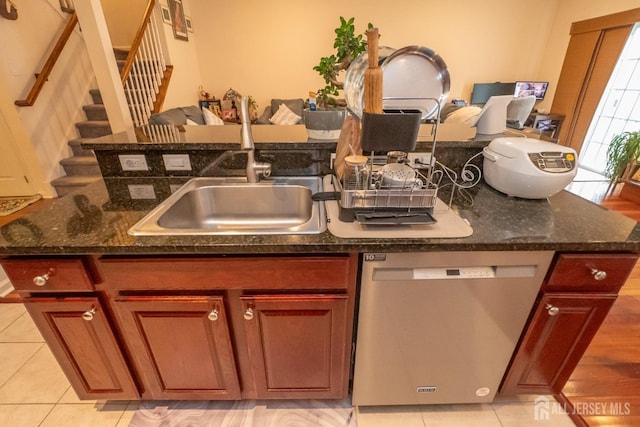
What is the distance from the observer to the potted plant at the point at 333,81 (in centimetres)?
101

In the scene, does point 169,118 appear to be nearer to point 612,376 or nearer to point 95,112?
point 95,112

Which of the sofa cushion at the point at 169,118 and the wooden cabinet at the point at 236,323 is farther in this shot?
the sofa cushion at the point at 169,118

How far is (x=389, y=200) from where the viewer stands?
32.8 inches

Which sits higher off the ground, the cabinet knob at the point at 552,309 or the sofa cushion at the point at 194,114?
the sofa cushion at the point at 194,114

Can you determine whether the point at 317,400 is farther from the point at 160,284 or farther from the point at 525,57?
the point at 525,57

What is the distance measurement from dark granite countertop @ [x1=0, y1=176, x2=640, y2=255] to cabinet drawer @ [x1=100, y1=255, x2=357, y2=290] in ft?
0.17

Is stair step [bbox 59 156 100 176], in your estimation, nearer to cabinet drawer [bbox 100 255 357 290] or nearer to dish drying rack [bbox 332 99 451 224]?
cabinet drawer [bbox 100 255 357 290]

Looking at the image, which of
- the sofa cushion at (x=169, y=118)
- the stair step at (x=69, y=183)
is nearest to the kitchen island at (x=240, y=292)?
the sofa cushion at (x=169, y=118)

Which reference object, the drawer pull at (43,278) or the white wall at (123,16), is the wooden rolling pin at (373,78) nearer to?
the drawer pull at (43,278)

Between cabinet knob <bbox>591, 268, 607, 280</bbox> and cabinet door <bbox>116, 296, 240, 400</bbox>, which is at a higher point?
cabinet knob <bbox>591, 268, 607, 280</bbox>

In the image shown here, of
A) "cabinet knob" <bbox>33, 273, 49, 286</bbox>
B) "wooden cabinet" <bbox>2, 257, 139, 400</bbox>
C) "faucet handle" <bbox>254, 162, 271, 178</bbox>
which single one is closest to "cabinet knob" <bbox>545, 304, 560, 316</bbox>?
"faucet handle" <bbox>254, 162, 271, 178</bbox>

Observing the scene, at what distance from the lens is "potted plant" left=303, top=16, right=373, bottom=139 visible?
101 cm

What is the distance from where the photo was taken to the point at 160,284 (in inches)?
33.1

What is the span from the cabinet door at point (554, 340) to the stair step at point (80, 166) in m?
3.90
